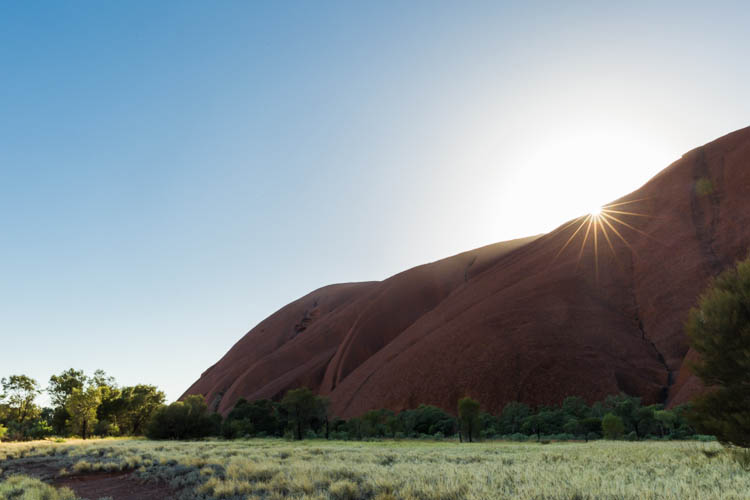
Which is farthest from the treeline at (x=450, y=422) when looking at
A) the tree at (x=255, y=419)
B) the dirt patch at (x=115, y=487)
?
the dirt patch at (x=115, y=487)

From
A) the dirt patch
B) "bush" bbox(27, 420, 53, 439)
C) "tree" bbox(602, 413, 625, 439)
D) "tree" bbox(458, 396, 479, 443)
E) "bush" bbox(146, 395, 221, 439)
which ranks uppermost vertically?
"bush" bbox(27, 420, 53, 439)

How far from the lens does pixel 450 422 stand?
5538 cm

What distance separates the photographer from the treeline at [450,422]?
41125 mm

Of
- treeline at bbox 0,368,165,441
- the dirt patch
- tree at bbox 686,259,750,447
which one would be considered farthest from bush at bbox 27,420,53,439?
tree at bbox 686,259,750,447

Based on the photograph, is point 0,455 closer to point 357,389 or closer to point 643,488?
point 643,488

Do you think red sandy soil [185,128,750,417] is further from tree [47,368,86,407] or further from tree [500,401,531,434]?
tree [47,368,86,407]

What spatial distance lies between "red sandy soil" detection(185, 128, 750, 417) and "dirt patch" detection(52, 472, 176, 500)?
50.9 m

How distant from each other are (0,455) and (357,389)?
5992 centimetres

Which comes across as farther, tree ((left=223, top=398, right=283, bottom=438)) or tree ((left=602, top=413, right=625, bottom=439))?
tree ((left=223, top=398, right=283, bottom=438))

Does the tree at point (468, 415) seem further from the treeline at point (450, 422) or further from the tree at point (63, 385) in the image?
the tree at point (63, 385)

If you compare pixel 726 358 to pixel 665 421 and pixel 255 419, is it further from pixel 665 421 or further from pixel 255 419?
pixel 255 419

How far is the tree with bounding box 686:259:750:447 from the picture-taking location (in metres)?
13.5

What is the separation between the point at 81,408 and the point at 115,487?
5052cm

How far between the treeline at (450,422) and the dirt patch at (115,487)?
1287 inches
